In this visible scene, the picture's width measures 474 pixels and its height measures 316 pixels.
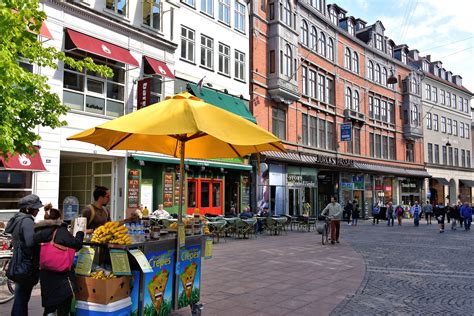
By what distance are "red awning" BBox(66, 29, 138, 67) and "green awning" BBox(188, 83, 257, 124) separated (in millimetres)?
4177

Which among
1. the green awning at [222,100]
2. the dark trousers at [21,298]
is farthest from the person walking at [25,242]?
the green awning at [222,100]

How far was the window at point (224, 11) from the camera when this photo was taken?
2400 cm

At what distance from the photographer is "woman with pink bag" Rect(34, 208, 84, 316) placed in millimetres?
4629

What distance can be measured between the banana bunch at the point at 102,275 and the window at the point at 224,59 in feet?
64.5

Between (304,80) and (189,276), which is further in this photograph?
(304,80)

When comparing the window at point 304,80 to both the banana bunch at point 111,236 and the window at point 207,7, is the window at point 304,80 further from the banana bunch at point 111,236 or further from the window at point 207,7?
the banana bunch at point 111,236

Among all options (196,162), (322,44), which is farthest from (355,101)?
(196,162)

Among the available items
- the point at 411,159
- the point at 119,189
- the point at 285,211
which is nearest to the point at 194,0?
the point at 119,189

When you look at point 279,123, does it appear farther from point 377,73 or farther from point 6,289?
point 6,289

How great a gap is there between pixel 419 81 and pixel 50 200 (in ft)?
139

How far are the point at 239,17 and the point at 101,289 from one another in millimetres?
22883

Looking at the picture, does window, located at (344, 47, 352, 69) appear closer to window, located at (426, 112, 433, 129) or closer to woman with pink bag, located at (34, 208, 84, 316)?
window, located at (426, 112, 433, 129)

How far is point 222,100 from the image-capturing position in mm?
23000

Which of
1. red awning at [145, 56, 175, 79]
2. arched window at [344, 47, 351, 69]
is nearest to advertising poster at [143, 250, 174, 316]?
red awning at [145, 56, 175, 79]
